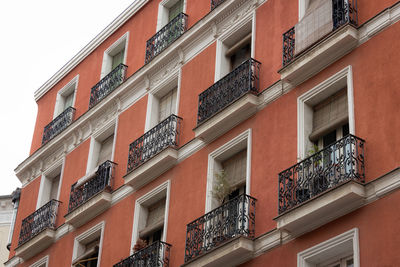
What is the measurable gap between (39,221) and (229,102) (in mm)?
9403

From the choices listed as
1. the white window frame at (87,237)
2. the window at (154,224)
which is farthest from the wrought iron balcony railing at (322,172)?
the white window frame at (87,237)

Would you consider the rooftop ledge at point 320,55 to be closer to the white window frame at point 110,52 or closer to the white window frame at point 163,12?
the white window frame at point 163,12

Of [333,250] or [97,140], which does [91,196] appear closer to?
[97,140]

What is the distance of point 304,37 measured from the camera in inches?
750

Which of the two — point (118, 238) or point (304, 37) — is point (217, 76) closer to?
point (304, 37)

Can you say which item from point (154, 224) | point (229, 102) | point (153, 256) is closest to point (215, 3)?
point (229, 102)

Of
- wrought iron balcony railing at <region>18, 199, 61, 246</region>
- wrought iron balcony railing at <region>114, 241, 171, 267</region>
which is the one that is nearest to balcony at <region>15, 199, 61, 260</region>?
wrought iron balcony railing at <region>18, 199, 61, 246</region>

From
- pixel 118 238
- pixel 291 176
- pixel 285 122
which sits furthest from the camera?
pixel 118 238

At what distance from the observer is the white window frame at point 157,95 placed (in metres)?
23.9

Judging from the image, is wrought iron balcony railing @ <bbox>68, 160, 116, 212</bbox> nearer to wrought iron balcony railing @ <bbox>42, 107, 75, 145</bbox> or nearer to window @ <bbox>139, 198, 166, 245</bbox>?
window @ <bbox>139, 198, 166, 245</bbox>

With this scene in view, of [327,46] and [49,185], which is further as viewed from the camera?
[49,185]

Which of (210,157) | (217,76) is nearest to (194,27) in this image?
(217,76)

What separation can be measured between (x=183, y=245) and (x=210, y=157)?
7.65ft

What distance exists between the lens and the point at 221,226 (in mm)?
18500
